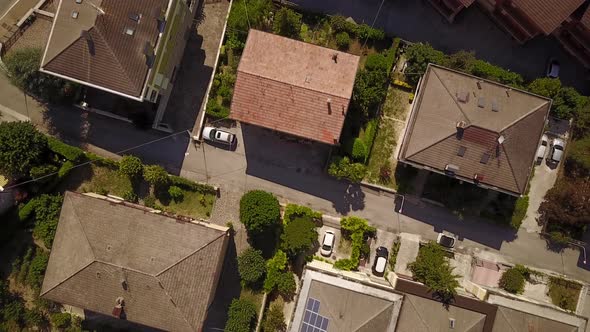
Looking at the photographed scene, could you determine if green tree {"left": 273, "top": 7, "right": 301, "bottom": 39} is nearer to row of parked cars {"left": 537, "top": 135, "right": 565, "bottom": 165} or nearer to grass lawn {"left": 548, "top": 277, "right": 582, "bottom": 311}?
row of parked cars {"left": 537, "top": 135, "right": 565, "bottom": 165}

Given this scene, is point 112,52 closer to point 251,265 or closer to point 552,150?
point 251,265

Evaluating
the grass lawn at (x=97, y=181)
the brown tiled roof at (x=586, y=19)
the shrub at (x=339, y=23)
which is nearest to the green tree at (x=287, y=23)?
the shrub at (x=339, y=23)

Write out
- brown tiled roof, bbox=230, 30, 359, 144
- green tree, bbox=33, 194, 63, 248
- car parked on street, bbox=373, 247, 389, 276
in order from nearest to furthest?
brown tiled roof, bbox=230, 30, 359, 144
green tree, bbox=33, 194, 63, 248
car parked on street, bbox=373, 247, 389, 276

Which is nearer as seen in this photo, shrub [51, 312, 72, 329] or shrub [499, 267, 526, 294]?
shrub [499, 267, 526, 294]

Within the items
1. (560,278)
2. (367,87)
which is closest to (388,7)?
(367,87)

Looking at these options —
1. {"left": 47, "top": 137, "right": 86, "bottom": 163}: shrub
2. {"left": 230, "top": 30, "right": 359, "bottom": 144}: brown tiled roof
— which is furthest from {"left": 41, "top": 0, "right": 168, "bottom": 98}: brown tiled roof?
{"left": 230, "top": 30, "right": 359, "bottom": 144}: brown tiled roof

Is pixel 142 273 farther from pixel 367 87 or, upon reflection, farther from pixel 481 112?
pixel 481 112

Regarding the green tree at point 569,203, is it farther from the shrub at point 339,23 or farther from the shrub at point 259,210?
the shrub at point 259,210
